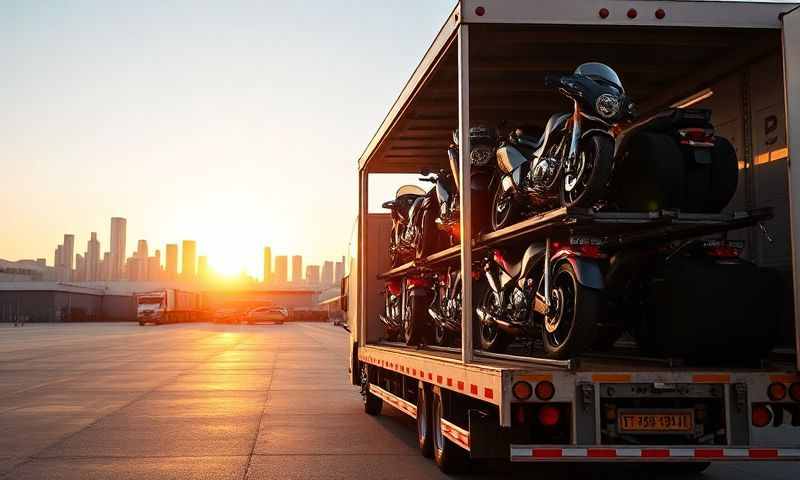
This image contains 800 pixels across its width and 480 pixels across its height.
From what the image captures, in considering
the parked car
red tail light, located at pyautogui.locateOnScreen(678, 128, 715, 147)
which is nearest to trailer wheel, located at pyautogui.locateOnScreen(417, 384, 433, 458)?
red tail light, located at pyautogui.locateOnScreen(678, 128, 715, 147)

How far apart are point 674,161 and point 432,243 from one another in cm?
492

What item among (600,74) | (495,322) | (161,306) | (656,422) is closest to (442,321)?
(495,322)

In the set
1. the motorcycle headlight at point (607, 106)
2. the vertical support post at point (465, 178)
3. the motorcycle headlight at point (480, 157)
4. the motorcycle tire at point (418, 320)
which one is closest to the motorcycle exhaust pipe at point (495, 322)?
the vertical support post at point (465, 178)

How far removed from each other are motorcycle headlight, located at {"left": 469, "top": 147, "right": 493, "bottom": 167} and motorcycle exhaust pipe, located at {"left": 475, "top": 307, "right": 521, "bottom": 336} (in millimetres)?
1451

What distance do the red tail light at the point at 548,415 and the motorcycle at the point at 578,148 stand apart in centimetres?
154

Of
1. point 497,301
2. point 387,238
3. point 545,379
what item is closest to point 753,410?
point 545,379

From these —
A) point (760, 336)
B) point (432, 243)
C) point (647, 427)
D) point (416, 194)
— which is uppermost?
point (416, 194)

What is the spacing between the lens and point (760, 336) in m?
6.35

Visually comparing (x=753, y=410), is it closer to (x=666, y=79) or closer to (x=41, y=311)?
(x=666, y=79)

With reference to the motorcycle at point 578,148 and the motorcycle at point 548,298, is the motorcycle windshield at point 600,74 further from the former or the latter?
the motorcycle at point 548,298

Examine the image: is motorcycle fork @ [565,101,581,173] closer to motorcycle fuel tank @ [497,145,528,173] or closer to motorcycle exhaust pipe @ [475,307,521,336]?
motorcycle fuel tank @ [497,145,528,173]

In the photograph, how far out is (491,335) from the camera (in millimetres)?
8508

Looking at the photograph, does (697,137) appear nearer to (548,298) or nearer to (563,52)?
(548,298)

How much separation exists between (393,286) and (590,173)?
6750 mm
